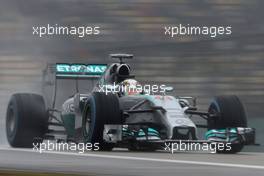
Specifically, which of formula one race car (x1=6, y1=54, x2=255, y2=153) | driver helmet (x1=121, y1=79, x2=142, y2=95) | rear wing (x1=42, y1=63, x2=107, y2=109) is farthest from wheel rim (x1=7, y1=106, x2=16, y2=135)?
driver helmet (x1=121, y1=79, x2=142, y2=95)

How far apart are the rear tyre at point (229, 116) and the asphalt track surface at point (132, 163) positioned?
0.64 m

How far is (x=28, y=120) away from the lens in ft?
51.9

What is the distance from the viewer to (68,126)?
52.1 ft

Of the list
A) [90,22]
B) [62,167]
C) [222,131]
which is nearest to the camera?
[62,167]

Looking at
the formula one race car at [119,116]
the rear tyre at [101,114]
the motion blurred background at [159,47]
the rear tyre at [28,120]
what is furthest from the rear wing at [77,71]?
the rear tyre at [101,114]

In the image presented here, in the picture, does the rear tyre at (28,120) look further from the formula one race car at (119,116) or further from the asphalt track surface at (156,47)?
the asphalt track surface at (156,47)

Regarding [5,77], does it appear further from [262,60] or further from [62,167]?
[62,167]

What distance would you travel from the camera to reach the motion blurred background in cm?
1698

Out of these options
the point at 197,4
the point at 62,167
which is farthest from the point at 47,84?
the point at 62,167

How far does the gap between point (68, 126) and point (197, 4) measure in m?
3.17

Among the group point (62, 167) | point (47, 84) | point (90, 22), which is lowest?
point (62, 167)

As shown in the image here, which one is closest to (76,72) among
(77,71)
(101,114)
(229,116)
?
(77,71)

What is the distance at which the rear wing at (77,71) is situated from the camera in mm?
16016

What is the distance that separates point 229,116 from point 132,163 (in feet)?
10.9
